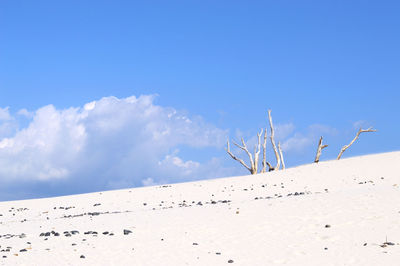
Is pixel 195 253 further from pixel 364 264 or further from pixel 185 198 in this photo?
pixel 185 198

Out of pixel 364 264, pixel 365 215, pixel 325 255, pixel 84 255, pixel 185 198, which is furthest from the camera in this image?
pixel 185 198

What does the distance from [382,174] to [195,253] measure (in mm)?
21274

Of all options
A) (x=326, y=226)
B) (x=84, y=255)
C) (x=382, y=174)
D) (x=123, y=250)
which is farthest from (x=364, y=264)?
(x=382, y=174)

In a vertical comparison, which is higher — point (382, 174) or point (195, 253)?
point (382, 174)

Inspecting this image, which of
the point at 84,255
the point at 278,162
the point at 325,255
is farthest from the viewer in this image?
the point at 278,162

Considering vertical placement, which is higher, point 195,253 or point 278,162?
point 278,162

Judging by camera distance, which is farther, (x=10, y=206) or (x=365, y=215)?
(x=10, y=206)

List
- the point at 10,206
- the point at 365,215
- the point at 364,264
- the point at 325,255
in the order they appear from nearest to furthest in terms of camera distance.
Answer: the point at 364,264 < the point at 325,255 < the point at 365,215 < the point at 10,206

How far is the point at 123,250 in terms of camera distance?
1585cm

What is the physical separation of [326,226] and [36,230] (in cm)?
1262

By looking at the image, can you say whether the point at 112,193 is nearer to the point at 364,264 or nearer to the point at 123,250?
the point at 123,250

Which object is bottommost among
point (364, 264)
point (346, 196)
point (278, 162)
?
point (364, 264)

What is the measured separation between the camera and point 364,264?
43.5 feet

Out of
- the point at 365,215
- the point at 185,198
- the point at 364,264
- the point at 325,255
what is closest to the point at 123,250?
the point at 325,255
